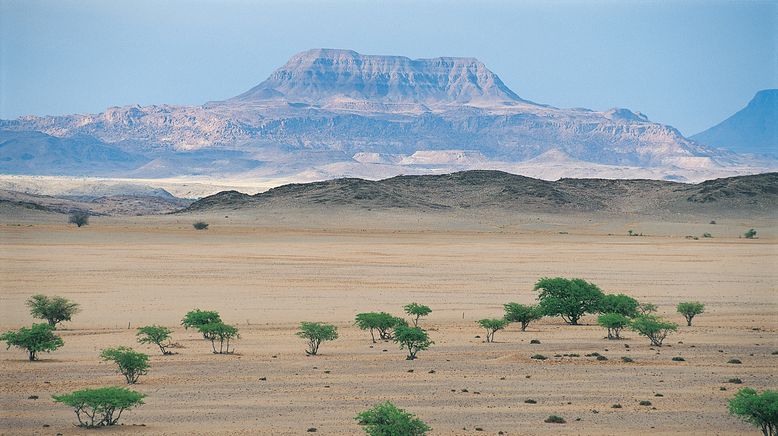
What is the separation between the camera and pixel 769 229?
11719 cm

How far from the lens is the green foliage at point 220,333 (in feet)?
107

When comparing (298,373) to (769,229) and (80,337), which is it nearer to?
(80,337)

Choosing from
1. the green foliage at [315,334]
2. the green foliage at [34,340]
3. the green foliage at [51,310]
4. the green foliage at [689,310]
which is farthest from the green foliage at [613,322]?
the green foliage at [51,310]

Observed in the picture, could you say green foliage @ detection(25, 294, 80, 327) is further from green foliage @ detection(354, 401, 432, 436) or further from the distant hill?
the distant hill

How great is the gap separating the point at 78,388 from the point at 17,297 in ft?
70.5

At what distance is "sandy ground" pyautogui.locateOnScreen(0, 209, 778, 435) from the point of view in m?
23.9

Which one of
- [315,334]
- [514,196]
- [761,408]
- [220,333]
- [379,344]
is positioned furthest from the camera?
[514,196]

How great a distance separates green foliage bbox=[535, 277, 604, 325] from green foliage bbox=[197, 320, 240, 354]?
1279 cm

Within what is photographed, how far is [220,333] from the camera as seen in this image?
32.9 metres

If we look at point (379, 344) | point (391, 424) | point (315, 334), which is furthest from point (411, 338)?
point (391, 424)

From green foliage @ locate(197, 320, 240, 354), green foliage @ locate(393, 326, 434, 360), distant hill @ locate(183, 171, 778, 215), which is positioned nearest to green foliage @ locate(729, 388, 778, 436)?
green foliage @ locate(393, 326, 434, 360)

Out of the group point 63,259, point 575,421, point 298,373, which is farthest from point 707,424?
point 63,259

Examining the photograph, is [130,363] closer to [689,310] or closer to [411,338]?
[411,338]

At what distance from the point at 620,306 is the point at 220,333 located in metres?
16.2
